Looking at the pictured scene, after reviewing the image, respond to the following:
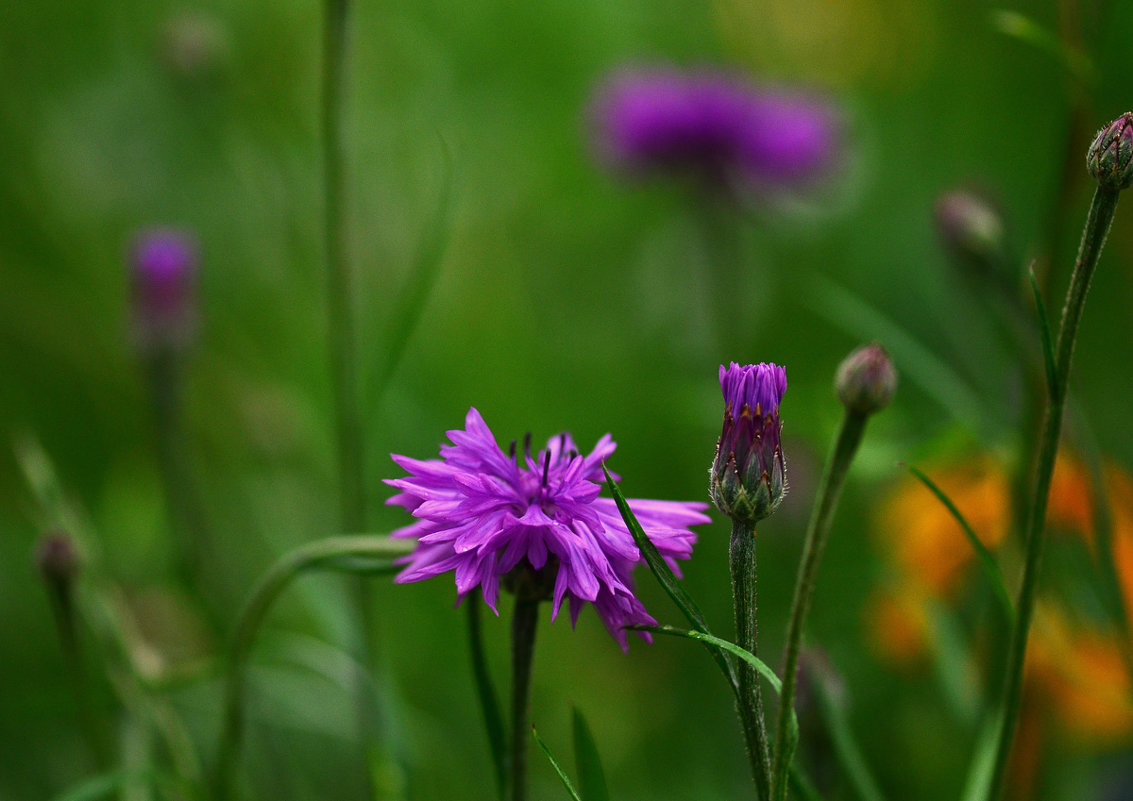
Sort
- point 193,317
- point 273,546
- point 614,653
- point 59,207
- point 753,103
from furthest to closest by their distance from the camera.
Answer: point 59,207 < point 753,103 < point 614,653 < point 273,546 < point 193,317

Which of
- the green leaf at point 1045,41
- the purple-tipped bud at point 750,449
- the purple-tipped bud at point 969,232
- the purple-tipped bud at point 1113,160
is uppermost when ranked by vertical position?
the green leaf at point 1045,41

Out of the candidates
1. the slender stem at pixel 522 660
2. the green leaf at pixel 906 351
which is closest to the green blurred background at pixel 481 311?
the green leaf at pixel 906 351

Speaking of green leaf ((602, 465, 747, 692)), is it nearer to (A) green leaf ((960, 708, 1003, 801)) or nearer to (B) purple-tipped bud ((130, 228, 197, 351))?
(A) green leaf ((960, 708, 1003, 801))

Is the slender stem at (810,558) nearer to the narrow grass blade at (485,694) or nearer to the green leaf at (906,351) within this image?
the narrow grass blade at (485,694)

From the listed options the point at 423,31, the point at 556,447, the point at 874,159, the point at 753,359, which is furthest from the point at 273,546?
the point at 874,159

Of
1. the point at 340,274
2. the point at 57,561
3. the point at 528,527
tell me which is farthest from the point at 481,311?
the point at 528,527

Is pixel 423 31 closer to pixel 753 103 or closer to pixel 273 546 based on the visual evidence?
pixel 753 103

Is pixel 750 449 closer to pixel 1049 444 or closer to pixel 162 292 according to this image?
pixel 1049 444
